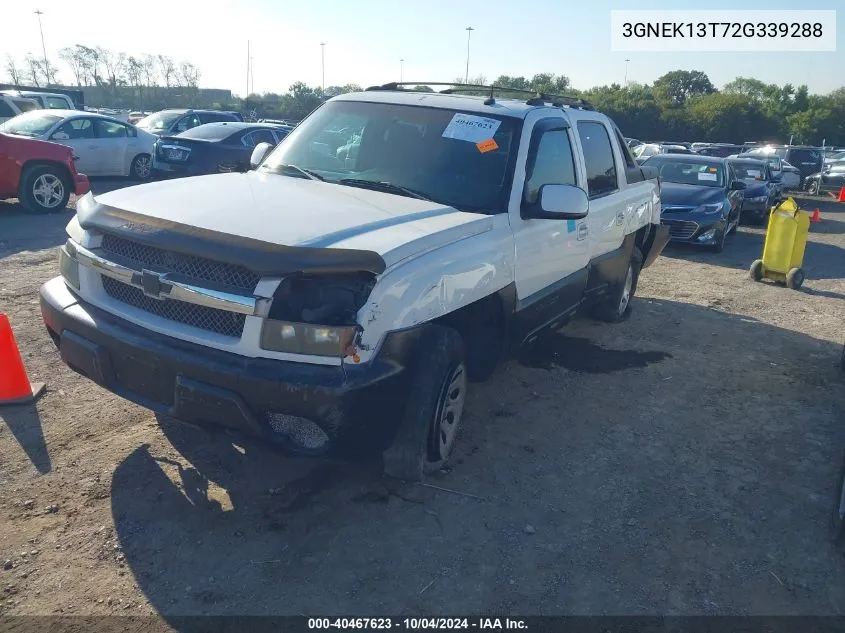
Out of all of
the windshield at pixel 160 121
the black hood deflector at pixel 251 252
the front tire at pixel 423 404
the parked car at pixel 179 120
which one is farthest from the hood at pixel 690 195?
the windshield at pixel 160 121

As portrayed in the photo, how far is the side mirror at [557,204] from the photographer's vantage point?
399cm

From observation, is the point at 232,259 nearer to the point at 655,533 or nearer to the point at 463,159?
the point at 463,159

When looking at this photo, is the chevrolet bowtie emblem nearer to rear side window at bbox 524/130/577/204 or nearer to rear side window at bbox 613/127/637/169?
rear side window at bbox 524/130/577/204

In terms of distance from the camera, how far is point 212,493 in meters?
3.48

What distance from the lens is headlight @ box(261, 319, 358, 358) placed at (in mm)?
2844

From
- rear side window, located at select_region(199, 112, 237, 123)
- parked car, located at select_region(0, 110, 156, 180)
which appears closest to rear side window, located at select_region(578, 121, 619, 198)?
parked car, located at select_region(0, 110, 156, 180)

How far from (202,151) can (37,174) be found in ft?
10.6

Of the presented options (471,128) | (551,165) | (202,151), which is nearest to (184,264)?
(471,128)

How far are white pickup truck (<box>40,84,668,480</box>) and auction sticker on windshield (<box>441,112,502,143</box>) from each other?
0.01 metres

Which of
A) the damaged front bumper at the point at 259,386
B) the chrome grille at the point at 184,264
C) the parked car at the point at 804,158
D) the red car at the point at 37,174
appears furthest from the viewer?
the parked car at the point at 804,158

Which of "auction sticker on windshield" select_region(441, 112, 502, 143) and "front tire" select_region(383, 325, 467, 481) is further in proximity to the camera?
"auction sticker on windshield" select_region(441, 112, 502, 143)

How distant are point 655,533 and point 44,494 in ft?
9.95

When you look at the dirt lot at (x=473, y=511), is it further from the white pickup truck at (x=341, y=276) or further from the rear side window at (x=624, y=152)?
the rear side window at (x=624, y=152)

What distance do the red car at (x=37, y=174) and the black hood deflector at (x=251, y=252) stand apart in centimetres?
857
